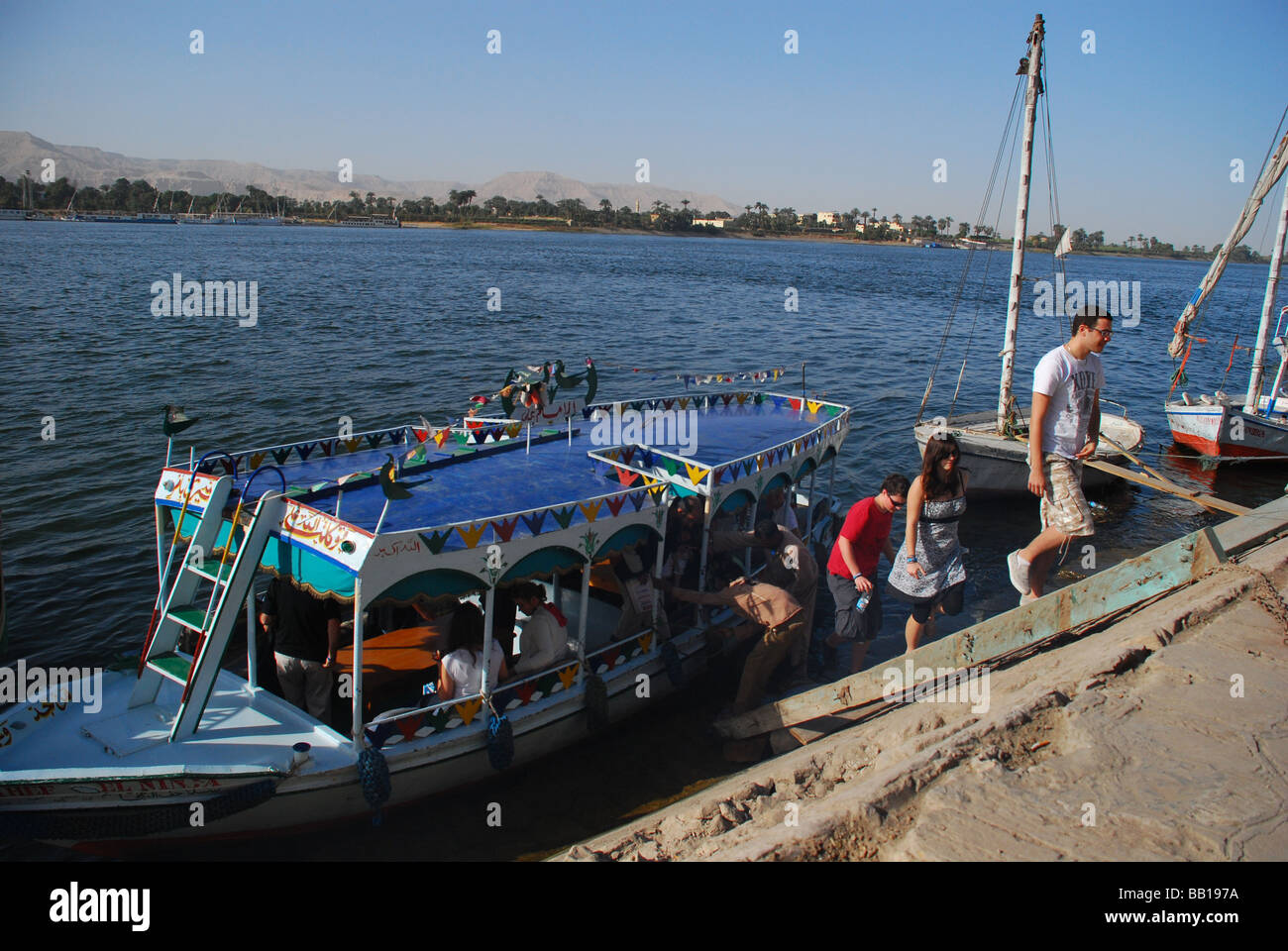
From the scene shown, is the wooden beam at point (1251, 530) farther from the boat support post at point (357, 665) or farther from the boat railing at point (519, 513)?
the boat support post at point (357, 665)

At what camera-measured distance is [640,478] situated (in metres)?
9.01

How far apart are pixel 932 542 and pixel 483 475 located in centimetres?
477

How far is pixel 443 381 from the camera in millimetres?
28438

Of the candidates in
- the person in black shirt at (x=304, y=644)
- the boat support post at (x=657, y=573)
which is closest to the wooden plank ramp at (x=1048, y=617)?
the boat support post at (x=657, y=573)

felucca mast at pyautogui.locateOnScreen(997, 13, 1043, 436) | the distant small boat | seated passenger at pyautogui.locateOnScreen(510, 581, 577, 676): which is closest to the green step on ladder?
seated passenger at pyautogui.locateOnScreen(510, 581, 577, 676)

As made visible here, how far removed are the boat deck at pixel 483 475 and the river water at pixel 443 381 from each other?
2.95 m

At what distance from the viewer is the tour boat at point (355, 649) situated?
646 centimetres

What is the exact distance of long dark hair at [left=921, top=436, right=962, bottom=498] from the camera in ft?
23.5

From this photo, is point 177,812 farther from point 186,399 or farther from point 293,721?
point 186,399

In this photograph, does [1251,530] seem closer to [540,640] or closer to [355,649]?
[540,640]

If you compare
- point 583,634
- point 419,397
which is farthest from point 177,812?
point 419,397

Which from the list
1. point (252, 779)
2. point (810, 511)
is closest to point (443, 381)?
point (810, 511)

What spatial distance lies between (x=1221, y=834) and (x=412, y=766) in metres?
6.14
